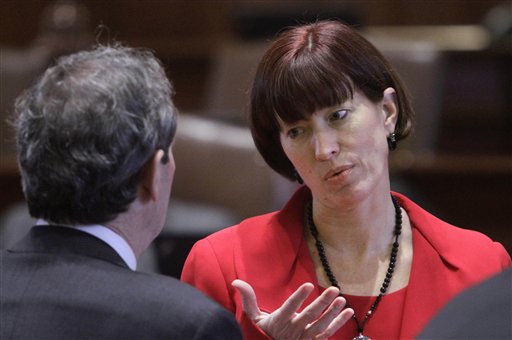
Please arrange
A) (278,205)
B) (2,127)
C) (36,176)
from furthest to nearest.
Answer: (2,127)
(278,205)
(36,176)

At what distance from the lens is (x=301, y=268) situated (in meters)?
2.22

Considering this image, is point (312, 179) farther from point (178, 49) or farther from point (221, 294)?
point (178, 49)

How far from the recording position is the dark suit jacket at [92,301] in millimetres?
1593

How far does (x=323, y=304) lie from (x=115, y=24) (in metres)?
5.28

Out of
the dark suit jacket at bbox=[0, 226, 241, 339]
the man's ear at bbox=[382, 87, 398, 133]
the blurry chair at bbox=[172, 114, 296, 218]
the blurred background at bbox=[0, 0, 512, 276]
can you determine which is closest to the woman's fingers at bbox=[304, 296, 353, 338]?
the dark suit jacket at bbox=[0, 226, 241, 339]

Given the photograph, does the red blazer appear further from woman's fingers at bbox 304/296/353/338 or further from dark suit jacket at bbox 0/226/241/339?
dark suit jacket at bbox 0/226/241/339

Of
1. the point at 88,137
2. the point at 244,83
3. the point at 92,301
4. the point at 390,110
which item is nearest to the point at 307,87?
the point at 390,110

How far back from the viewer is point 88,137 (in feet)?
5.46

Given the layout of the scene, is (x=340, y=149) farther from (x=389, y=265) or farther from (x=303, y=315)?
(x=303, y=315)

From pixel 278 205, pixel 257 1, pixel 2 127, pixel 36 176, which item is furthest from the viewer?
pixel 257 1

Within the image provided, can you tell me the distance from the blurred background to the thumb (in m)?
1.27

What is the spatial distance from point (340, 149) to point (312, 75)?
0.59ft

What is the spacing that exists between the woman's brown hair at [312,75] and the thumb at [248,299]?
0.42m

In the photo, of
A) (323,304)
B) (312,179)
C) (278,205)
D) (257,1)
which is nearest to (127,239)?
(323,304)
